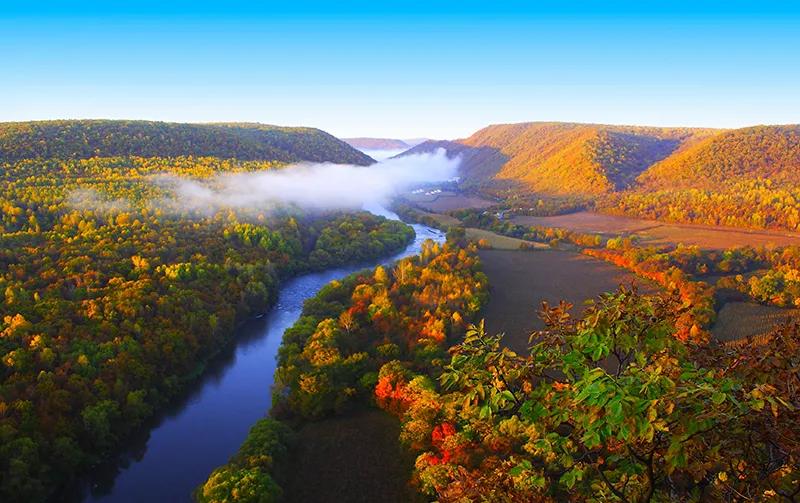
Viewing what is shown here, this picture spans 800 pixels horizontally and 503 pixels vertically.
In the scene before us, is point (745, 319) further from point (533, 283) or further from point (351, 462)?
point (351, 462)

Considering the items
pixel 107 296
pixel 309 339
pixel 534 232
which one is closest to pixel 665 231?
pixel 534 232

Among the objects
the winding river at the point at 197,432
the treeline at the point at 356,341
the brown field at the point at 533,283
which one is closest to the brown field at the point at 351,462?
the treeline at the point at 356,341

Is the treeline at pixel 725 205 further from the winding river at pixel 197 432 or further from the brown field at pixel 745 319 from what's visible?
the winding river at pixel 197 432

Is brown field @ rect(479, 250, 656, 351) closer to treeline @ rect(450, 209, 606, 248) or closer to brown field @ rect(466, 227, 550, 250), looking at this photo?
brown field @ rect(466, 227, 550, 250)

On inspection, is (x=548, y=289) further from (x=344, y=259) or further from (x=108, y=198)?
(x=108, y=198)

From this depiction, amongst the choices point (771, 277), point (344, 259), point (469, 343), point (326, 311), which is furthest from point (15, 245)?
point (771, 277)

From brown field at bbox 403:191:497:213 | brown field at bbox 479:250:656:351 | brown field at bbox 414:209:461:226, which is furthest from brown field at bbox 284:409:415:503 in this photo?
brown field at bbox 403:191:497:213
